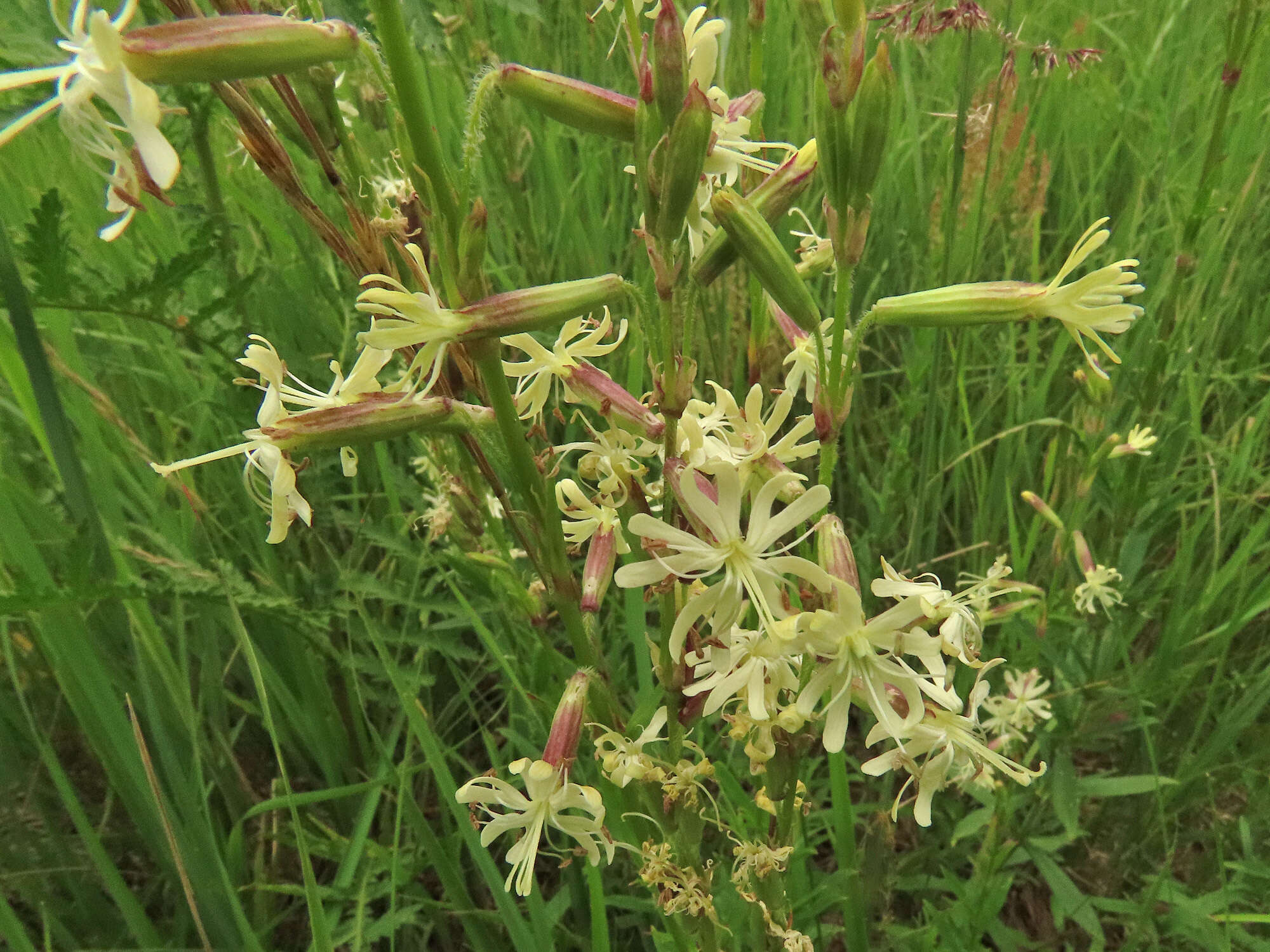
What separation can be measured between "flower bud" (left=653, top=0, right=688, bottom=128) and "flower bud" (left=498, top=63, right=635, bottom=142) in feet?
0.35

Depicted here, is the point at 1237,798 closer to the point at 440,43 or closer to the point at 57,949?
the point at 440,43

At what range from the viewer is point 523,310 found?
2.31ft

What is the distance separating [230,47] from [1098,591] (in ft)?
4.84

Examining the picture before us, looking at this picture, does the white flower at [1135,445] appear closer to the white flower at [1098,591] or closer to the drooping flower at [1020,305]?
the white flower at [1098,591]

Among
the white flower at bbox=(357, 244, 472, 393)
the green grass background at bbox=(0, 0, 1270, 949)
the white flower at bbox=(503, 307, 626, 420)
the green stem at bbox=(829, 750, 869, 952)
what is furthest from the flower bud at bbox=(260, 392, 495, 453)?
the green stem at bbox=(829, 750, 869, 952)

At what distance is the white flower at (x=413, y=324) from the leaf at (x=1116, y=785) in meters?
1.34

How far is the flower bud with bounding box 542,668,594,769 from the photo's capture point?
0.79 metres

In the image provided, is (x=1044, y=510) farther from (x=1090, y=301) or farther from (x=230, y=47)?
(x=230, y=47)

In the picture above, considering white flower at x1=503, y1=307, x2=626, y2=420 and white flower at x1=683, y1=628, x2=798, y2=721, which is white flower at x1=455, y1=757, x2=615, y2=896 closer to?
white flower at x1=683, y1=628, x2=798, y2=721

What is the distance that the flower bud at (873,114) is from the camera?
0.68 meters

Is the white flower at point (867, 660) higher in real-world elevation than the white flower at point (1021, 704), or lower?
higher

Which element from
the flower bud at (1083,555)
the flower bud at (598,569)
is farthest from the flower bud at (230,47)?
the flower bud at (1083,555)

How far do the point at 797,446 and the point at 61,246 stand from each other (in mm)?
969

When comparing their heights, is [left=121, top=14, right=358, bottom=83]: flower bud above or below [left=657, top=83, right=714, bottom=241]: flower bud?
above
